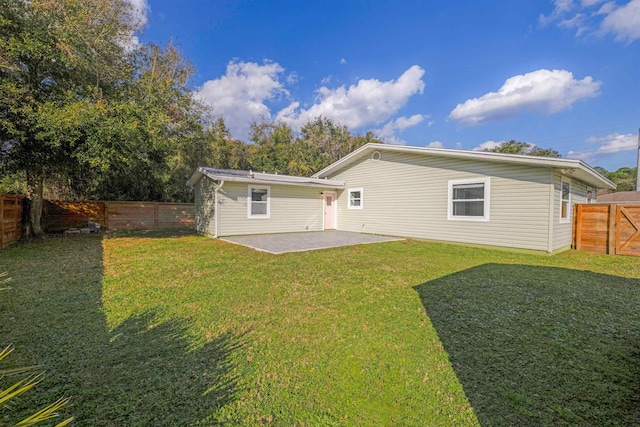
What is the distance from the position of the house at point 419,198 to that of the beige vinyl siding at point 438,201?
1.0 inches

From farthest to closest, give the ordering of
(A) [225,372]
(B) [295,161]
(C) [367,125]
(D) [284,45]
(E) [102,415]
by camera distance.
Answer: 1. (C) [367,125]
2. (B) [295,161]
3. (D) [284,45]
4. (A) [225,372]
5. (E) [102,415]

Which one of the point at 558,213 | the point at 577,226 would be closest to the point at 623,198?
the point at 577,226

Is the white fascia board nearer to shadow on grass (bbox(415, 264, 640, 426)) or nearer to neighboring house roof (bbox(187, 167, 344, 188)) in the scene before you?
neighboring house roof (bbox(187, 167, 344, 188))

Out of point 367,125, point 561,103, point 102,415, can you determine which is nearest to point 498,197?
point 102,415

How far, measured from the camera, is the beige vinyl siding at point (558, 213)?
7.91m

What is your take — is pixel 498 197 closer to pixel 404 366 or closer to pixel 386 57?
pixel 404 366

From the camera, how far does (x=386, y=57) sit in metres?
15.4

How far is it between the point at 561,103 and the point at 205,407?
98.8ft

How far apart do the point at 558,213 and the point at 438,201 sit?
3338 millimetres

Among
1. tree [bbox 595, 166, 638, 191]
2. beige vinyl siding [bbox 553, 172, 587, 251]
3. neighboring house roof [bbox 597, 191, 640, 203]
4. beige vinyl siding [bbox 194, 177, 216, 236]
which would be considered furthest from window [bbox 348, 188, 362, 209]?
tree [bbox 595, 166, 638, 191]

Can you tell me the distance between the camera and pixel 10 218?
8664mm

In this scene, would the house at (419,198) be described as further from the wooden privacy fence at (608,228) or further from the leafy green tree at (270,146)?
the leafy green tree at (270,146)

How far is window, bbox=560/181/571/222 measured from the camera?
8344 mm

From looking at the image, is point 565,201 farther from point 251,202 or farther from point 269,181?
point 251,202
